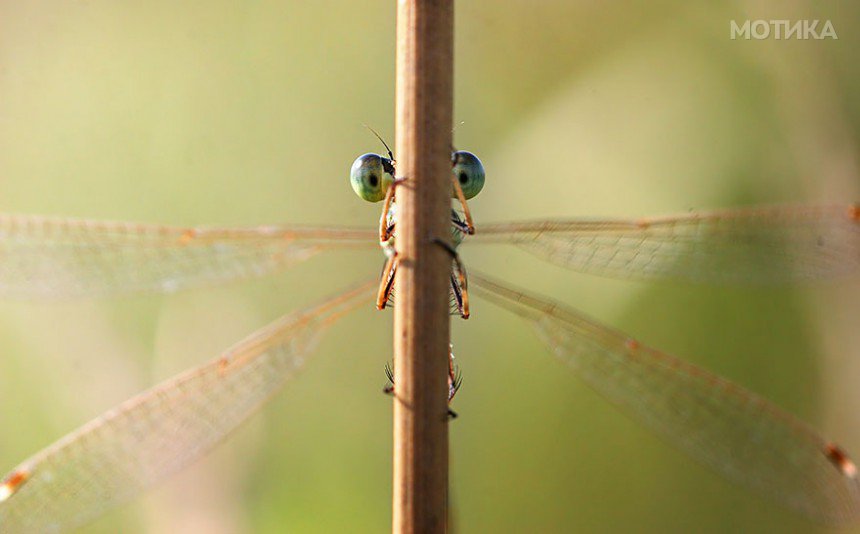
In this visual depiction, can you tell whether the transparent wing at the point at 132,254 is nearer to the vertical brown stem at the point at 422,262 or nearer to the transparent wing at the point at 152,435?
the transparent wing at the point at 152,435

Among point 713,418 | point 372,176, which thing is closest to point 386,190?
point 372,176

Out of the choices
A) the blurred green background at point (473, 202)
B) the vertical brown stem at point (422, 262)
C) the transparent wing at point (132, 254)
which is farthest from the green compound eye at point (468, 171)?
the blurred green background at point (473, 202)


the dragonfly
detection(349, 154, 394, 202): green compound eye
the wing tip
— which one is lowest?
the wing tip

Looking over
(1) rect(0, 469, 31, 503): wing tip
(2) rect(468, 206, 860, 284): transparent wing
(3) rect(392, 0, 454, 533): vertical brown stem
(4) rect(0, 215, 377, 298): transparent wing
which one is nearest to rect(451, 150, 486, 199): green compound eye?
(2) rect(468, 206, 860, 284): transparent wing

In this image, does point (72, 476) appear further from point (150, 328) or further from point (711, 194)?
point (711, 194)

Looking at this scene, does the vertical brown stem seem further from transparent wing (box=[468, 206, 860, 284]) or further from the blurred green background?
the blurred green background
